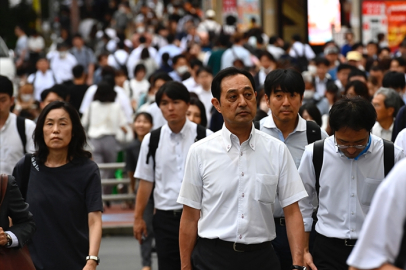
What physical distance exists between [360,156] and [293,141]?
3.29ft

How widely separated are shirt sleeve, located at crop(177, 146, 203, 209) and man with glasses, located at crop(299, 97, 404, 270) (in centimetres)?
87

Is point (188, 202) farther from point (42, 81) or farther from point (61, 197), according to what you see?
point (42, 81)

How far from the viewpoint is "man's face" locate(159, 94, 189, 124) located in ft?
23.9

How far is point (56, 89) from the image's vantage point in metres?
10.4

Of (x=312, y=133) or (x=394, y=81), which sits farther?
(x=394, y=81)

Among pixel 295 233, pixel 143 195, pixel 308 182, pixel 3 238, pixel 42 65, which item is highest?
pixel 42 65

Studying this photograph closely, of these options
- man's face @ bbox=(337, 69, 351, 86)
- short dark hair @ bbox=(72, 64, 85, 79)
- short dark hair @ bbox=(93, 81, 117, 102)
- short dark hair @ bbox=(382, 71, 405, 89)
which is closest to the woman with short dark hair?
short dark hair @ bbox=(382, 71, 405, 89)

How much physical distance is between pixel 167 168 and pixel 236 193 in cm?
238

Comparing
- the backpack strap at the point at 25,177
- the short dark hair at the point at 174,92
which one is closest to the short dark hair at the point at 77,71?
the short dark hair at the point at 174,92

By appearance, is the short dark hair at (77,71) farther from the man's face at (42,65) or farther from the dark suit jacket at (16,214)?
the dark suit jacket at (16,214)

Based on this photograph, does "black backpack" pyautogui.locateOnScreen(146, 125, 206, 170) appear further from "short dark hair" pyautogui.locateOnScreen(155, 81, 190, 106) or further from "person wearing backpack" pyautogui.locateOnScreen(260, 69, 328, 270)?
"person wearing backpack" pyautogui.locateOnScreen(260, 69, 328, 270)

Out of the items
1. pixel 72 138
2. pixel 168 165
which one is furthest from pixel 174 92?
pixel 72 138

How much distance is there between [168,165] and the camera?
725cm

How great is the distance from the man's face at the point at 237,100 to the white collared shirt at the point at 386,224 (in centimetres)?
205
